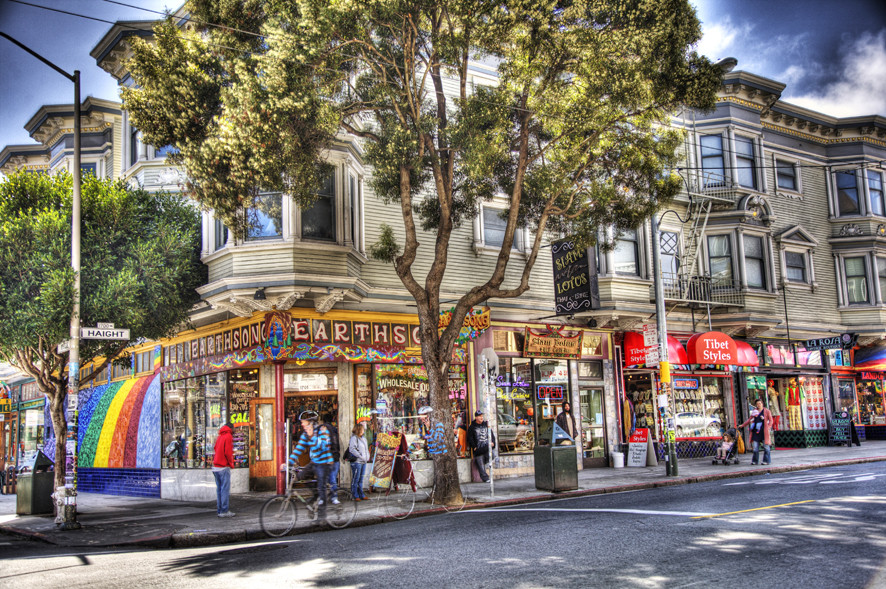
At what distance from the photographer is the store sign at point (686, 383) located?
25.1m

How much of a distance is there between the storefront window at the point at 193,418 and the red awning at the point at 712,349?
15.3 metres

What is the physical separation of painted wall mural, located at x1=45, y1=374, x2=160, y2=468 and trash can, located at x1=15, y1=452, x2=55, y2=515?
4438 millimetres

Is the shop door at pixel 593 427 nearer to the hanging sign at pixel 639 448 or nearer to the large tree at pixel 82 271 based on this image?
the hanging sign at pixel 639 448

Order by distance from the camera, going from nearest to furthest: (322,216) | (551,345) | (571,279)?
1. (322,216)
2. (571,279)
3. (551,345)

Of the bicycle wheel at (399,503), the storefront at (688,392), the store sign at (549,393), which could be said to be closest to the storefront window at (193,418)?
the bicycle wheel at (399,503)

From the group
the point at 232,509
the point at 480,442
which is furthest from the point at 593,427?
the point at 232,509

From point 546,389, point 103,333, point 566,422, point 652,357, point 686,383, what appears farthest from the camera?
point 686,383

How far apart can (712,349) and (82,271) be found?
19.1 m

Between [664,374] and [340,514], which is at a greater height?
[664,374]

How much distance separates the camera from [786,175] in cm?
2884

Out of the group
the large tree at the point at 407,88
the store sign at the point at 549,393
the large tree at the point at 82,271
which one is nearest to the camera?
the large tree at the point at 407,88

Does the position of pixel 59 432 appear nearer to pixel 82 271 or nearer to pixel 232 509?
pixel 82 271

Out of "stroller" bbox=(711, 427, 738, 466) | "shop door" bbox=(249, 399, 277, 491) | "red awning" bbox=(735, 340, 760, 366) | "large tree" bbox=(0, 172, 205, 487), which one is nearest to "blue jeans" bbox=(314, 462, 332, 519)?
"shop door" bbox=(249, 399, 277, 491)

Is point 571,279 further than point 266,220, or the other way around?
point 571,279
